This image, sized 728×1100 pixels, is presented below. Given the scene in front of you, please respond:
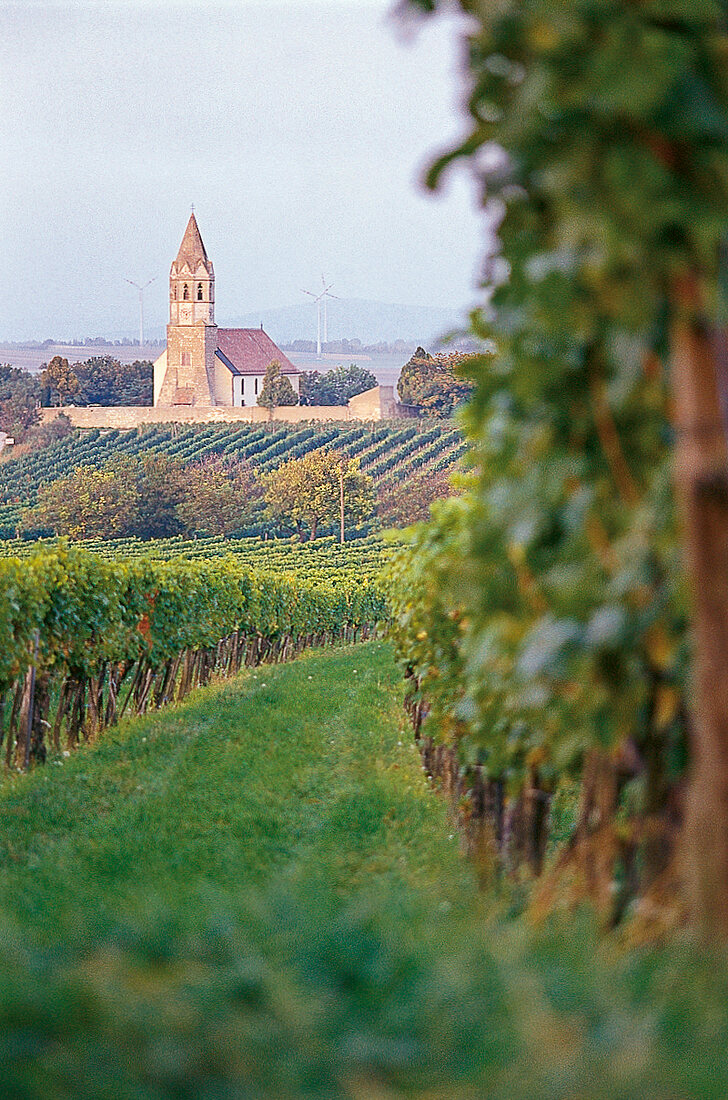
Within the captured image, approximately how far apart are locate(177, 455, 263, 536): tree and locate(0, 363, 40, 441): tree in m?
27.3

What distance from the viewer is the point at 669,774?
3.10m

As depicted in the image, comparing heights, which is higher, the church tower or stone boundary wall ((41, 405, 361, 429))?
the church tower

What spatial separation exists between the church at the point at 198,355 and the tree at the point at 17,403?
54.8 feet

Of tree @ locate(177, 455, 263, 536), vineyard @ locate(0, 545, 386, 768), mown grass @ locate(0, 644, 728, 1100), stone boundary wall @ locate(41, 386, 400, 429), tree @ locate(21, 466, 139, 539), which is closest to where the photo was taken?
mown grass @ locate(0, 644, 728, 1100)

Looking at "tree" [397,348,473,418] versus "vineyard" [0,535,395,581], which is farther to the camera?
"tree" [397,348,473,418]

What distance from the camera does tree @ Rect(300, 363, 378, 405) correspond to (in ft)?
458

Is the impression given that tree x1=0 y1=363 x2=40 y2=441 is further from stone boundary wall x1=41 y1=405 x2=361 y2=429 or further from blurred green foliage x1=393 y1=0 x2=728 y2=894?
blurred green foliage x1=393 y1=0 x2=728 y2=894

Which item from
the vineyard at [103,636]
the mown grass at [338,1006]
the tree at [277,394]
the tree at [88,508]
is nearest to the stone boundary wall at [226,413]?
the tree at [277,394]

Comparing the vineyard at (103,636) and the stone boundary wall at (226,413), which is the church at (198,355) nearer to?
the stone boundary wall at (226,413)

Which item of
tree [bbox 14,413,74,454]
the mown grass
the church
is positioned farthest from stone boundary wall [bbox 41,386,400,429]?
the mown grass

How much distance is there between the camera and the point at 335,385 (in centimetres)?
14288

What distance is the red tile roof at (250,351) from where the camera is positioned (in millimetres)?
145750

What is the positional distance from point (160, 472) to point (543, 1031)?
299 ft

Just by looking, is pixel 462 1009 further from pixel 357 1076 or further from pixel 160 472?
pixel 160 472
